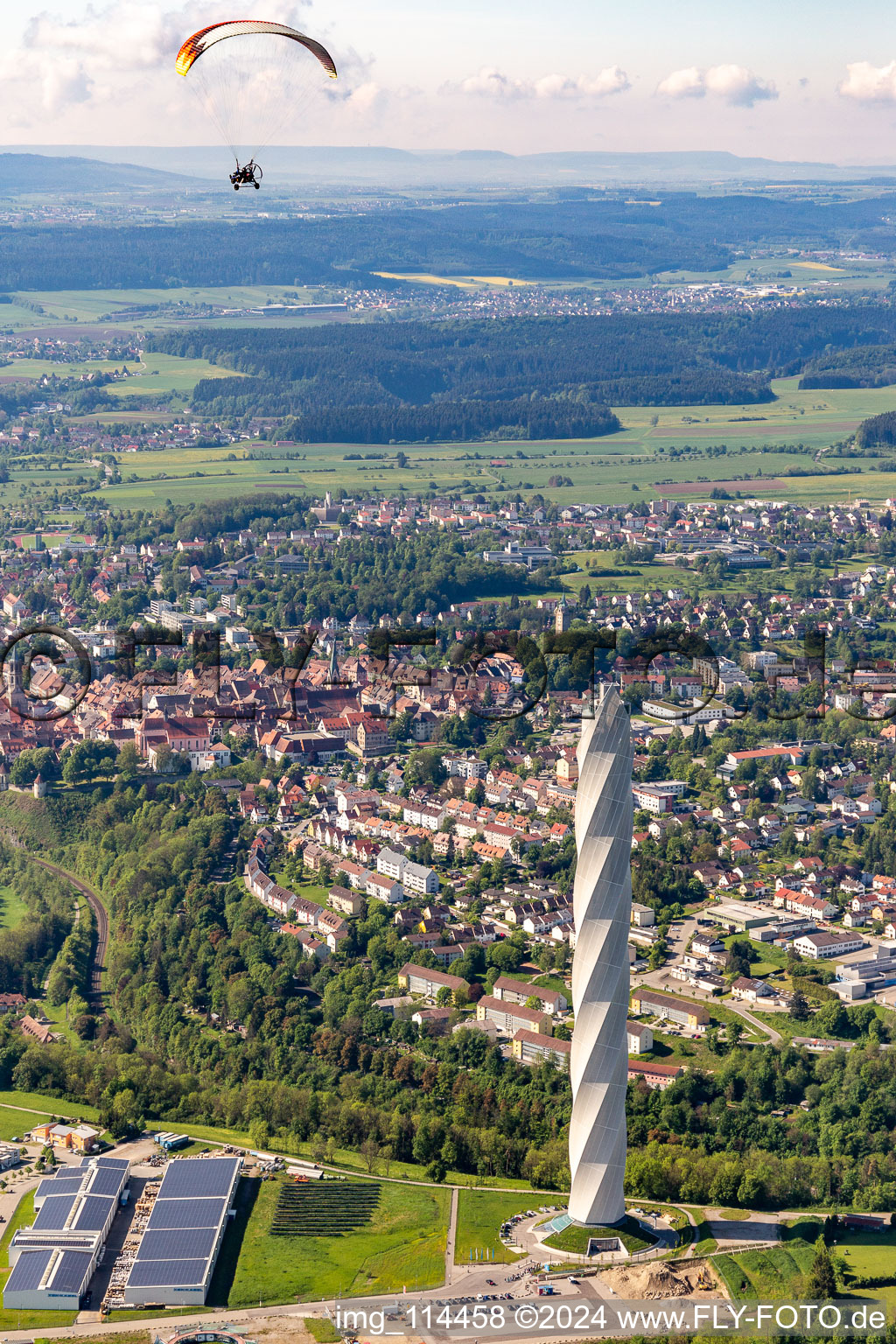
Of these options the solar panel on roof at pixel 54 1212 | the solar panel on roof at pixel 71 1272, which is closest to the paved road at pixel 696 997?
the solar panel on roof at pixel 54 1212

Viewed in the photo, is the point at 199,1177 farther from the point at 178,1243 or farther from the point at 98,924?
the point at 98,924

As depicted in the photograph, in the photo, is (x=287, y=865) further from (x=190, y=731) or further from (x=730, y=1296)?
(x=730, y=1296)

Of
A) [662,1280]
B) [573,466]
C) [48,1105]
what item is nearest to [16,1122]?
[48,1105]

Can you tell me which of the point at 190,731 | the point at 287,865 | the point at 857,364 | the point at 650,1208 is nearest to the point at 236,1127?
the point at 650,1208

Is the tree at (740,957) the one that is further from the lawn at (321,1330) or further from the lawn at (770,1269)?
the lawn at (321,1330)

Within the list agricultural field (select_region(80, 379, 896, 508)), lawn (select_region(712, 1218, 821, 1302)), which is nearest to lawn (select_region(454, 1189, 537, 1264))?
lawn (select_region(712, 1218, 821, 1302))

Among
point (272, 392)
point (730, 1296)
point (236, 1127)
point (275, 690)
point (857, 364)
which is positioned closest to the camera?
point (730, 1296)

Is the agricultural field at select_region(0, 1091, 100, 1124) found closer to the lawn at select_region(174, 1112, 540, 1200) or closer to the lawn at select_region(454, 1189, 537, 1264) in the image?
the lawn at select_region(174, 1112, 540, 1200)
